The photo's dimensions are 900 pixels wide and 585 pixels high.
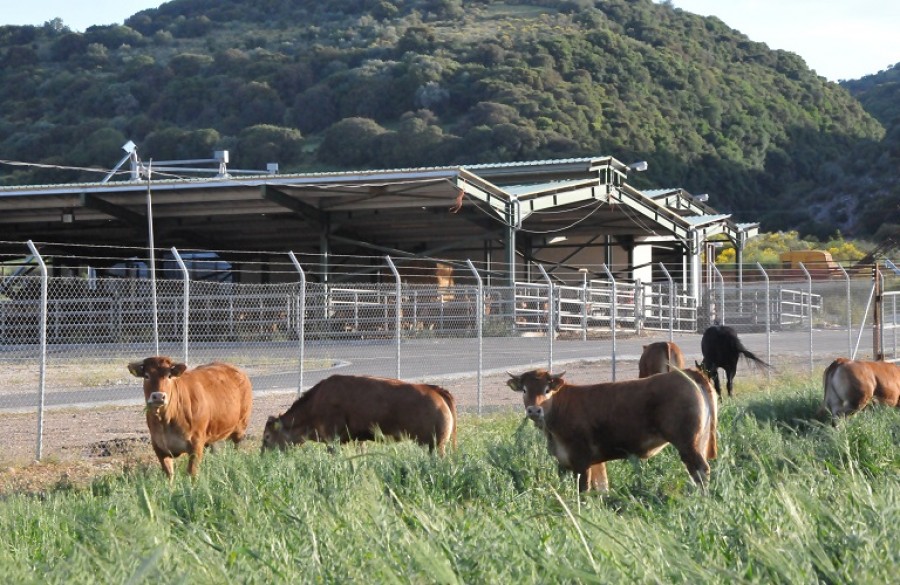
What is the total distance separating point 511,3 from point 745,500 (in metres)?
148

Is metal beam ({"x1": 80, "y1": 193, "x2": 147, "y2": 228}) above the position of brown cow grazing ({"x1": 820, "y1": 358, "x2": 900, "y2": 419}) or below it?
above

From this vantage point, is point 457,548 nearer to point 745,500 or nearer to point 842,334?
point 745,500

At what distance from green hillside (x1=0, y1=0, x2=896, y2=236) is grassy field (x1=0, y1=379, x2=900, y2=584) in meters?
74.4

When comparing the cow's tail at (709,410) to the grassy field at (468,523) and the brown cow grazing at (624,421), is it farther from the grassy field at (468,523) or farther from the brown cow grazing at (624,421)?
the grassy field at (468,523)

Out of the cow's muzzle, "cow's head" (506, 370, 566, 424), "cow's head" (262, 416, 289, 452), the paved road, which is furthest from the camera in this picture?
the paved road

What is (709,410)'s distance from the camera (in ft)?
35.0

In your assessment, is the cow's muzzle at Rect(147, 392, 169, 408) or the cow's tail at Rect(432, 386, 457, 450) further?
the cow's tail at Rect(432, 386, 457, 450)

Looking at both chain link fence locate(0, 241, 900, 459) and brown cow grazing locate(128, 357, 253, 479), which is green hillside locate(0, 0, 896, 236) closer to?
chain link fence locate(0, 241, 900, 459)

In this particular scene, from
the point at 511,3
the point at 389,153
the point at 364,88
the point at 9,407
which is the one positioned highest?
the point at 511,3

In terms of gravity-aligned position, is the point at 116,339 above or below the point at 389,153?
below

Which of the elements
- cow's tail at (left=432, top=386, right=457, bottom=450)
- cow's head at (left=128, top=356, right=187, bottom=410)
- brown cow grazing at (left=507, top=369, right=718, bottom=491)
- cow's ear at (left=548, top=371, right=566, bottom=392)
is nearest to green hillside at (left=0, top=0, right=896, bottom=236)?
cow's tail at (left=432, top=386, right=457, bottom=450)

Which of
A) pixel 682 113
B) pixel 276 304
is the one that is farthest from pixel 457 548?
pixel 682 113

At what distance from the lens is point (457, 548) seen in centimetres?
644

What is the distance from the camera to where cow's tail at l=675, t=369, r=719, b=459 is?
35.0 feet
